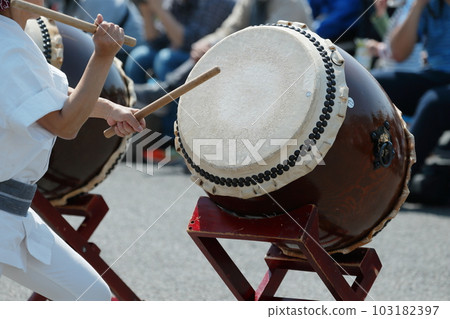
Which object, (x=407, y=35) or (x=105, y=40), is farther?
(x=407, y=35)

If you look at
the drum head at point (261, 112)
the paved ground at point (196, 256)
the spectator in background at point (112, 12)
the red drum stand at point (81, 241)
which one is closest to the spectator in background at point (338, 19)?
the paved ground at point (196, 256)

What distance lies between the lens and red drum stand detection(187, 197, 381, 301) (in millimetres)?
1870

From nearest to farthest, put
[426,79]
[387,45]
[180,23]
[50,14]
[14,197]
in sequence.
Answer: [50,14], [14,197], [426,79], [387,45], [180,23]

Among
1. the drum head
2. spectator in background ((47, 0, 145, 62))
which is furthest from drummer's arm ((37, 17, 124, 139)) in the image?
spectator in background ((47, 0, 145, 62))

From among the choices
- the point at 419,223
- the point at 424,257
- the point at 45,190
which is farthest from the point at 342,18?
the point at 45,190

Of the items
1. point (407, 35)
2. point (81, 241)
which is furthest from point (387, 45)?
point (81, 241)

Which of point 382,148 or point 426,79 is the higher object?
point 382,148

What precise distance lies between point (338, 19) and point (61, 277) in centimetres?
342

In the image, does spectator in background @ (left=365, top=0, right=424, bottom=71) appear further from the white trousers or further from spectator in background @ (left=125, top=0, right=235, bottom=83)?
the white trousers

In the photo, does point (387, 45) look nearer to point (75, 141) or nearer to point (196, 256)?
point (196, 256)

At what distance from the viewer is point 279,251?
2.21 metres

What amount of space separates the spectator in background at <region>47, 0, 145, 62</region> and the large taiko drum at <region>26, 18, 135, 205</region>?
3233 mm

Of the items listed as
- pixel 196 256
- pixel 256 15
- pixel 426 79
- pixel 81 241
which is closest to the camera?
pixel 81 241

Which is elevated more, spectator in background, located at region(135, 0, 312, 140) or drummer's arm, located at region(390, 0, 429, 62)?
spectator in background, located at region(135, 0, 312, 140)
